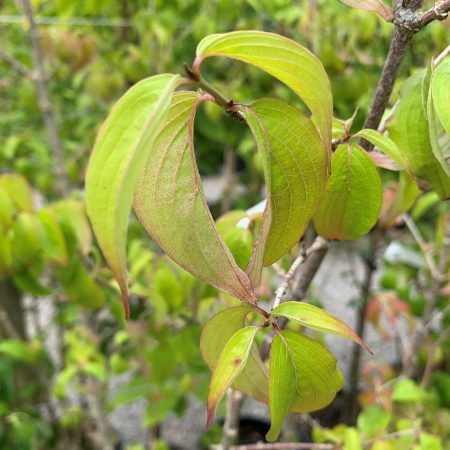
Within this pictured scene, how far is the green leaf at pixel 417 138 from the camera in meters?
0.26

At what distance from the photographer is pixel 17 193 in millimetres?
575

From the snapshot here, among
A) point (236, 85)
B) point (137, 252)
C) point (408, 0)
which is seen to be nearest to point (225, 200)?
point (236, 85)

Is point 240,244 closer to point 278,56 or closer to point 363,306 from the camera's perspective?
point 278,56

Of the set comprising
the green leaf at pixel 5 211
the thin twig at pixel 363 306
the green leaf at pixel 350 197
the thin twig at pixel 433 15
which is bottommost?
the thin twig at pixel 363 306

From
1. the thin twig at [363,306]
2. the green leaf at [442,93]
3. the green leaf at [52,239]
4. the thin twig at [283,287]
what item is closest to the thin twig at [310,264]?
the thin twig at [283,287]

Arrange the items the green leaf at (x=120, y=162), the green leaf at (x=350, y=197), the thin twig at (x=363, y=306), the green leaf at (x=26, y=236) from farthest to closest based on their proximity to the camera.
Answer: the thin twig at (x=363, y=306) → the green leaf at (x=26, y=236) → the green leaf at (x=350, y=197) → the green leaf at (x=120, y=162)

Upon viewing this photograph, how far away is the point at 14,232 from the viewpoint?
0.53 metres

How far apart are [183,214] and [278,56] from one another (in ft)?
0.25

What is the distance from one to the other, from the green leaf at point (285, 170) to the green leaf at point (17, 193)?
0.42 m

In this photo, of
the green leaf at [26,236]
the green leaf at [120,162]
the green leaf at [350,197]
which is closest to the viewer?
the green leaf at [120,162]

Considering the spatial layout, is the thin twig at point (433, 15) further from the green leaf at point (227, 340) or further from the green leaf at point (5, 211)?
the green leaf at point (5, 211)

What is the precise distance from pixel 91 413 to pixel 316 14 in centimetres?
109

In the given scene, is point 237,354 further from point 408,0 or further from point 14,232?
point 14,232

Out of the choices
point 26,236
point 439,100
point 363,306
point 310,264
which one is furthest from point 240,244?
point 363,306
